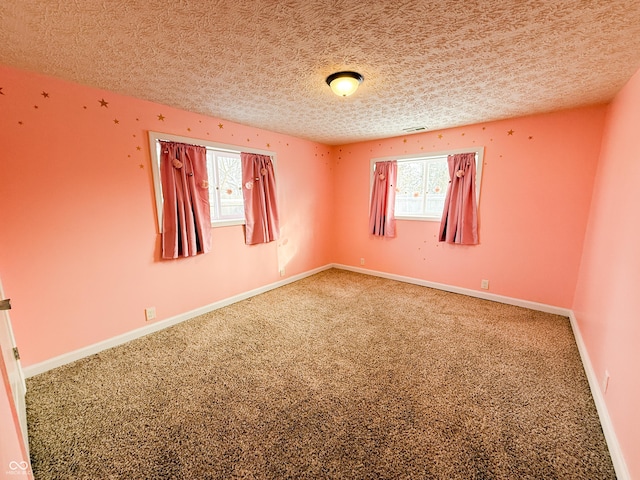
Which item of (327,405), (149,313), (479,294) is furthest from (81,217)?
(479,294)

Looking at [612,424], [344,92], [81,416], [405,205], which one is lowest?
[81,416]

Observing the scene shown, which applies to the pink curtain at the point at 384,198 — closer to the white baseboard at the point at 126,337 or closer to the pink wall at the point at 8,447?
the white baseboard at the point at 126,337

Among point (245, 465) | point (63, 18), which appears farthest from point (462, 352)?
point (63, 18)

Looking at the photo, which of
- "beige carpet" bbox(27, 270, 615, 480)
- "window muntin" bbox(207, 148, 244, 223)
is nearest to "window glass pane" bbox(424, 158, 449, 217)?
"beige carpet" bbox(27, 270, 615, 480)

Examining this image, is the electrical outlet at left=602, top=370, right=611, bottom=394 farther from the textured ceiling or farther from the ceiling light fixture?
the ceiling light fixture

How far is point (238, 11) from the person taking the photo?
4.27ft

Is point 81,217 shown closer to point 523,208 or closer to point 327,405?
point 327,405

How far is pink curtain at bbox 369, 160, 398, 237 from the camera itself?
13.5ft

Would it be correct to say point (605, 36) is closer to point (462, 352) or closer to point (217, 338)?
point (462, 352)

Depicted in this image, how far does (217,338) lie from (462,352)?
7.61ft

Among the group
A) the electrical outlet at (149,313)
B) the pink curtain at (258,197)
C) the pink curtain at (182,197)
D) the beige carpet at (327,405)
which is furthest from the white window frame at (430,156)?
the electrical outlet at (149,313)

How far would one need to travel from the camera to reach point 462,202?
11.4 feet

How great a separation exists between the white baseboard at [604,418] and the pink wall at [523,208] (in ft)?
3.11

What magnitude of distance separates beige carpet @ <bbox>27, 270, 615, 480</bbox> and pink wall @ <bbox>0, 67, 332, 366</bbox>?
0.36 m
